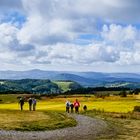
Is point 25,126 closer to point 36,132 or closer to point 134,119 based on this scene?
point 36,132

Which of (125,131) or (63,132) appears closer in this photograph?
(63,132)

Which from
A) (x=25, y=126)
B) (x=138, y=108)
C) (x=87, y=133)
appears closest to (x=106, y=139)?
(x=87, y=133)

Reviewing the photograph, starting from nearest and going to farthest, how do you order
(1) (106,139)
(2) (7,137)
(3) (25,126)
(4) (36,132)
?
(2) (7,137), (1) (106,139), (4) (36,132), (3) (25,126)

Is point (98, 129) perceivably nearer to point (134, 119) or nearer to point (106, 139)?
point (106, 139)

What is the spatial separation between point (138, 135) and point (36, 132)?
13.8 metres

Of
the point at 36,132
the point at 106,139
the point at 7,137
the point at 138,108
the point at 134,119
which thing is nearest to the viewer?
the point at 7,137

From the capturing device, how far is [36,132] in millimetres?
52781

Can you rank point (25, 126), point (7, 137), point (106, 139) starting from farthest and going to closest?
point (25, 126), point (106, 139), point (7, 137)

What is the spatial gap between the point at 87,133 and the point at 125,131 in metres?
7.42

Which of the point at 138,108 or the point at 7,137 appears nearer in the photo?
the point at 7,137

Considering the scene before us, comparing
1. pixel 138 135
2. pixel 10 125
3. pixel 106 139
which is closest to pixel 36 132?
pixel 10 125

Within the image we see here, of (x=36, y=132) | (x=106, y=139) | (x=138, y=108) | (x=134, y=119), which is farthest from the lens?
(x=138, y=108)

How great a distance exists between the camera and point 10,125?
187 feet

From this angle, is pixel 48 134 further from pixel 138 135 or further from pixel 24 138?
pixel 138 135
